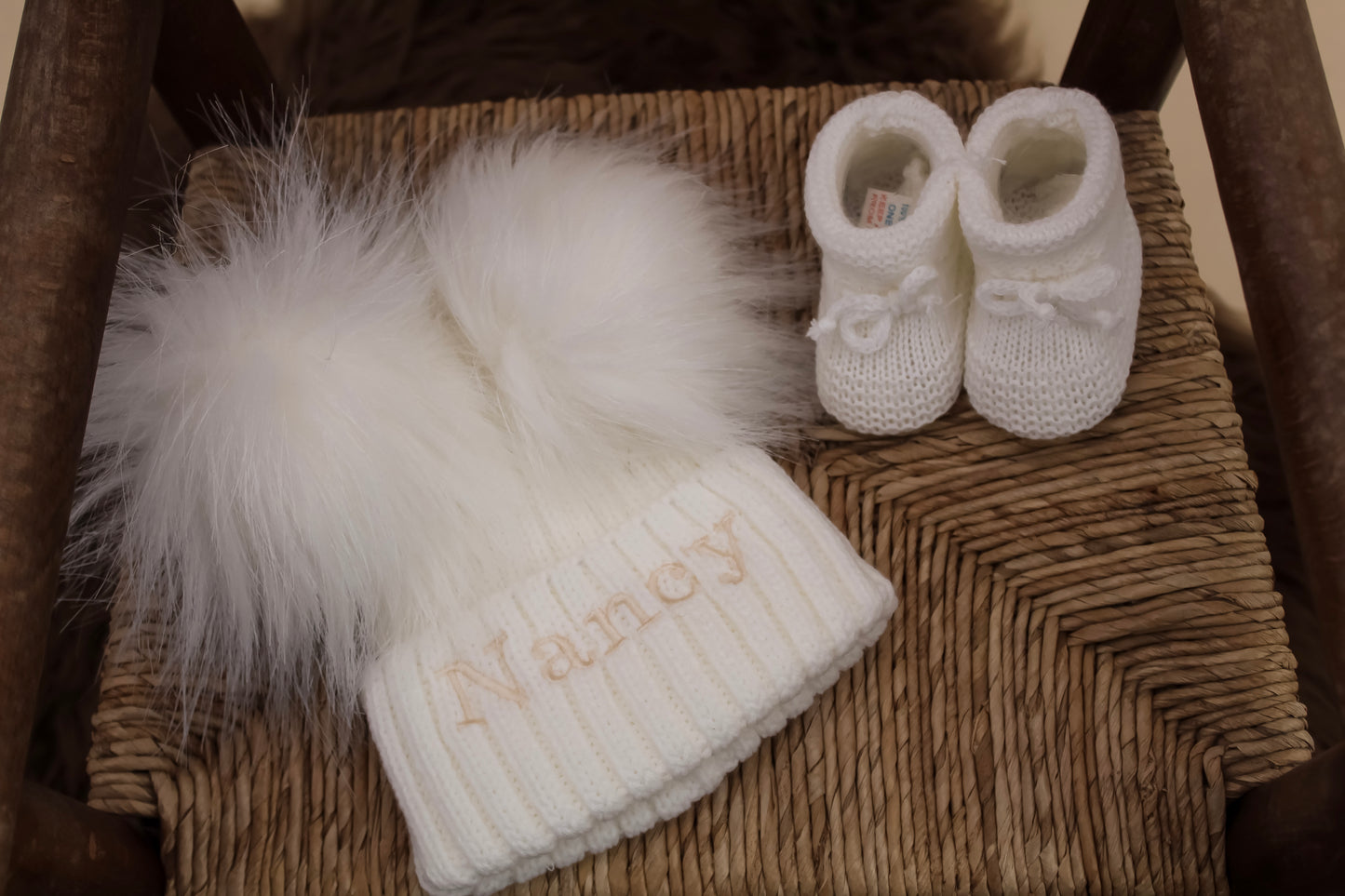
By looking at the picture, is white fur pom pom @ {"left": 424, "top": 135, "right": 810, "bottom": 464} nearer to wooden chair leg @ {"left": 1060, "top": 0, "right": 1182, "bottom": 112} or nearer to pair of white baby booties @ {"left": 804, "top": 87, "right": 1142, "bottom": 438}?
pair of white baby booties @ {"left": 804, "top": 87, "right": 1142, "bottom": 438}

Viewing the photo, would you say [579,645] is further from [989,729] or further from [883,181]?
[883,181]

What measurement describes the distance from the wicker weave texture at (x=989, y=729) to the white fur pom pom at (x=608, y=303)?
0.11 meters

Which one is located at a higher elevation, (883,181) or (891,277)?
(883,181)

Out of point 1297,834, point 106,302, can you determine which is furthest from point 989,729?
point 106,302

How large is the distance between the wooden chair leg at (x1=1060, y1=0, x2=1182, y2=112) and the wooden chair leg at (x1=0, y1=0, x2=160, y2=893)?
0.61 m

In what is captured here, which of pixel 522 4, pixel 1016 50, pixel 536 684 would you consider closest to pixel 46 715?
pixel 536 684

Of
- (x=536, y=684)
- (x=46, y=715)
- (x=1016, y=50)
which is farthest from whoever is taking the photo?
(x=1016, y=50)

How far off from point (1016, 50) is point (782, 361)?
560 mm

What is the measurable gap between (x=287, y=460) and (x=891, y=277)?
354 millimetres

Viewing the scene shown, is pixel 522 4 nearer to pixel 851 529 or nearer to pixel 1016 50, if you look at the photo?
pixel 1016 50

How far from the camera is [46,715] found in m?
0.83

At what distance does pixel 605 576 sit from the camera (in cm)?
57

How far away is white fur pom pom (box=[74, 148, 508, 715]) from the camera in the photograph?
54 cm

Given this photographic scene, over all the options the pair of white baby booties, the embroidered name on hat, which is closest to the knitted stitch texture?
the embroidered name on hat
